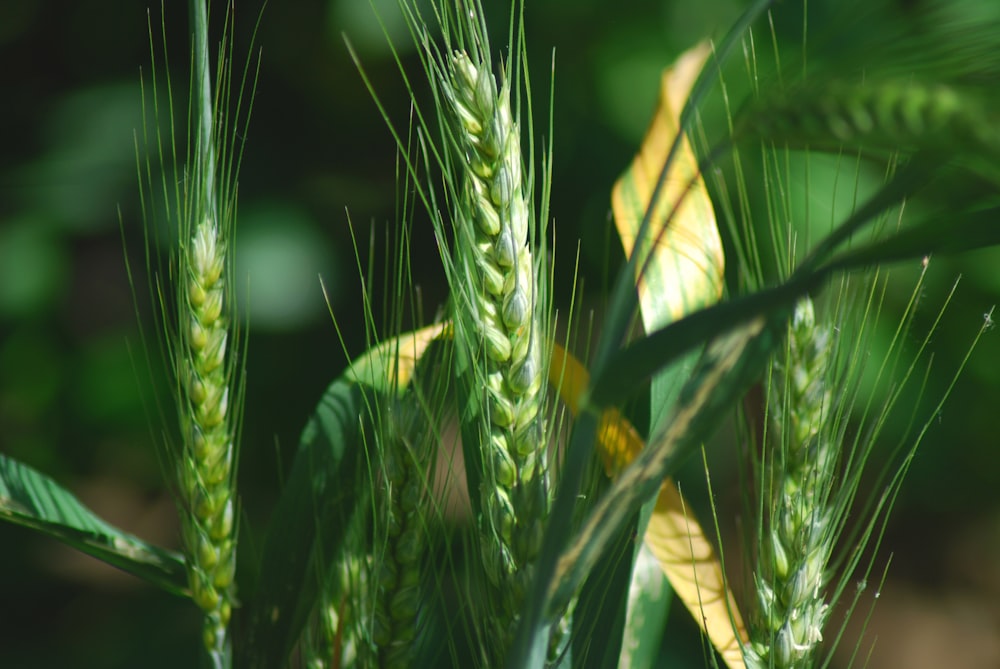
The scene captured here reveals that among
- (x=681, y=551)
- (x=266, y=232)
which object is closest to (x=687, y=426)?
(x=681, y=551)

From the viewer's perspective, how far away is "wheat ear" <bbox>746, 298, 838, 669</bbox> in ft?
0.84

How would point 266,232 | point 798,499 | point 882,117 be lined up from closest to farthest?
point 882,117, point 798,499, point 266,232

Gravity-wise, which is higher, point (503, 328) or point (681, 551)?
point (503, 328)

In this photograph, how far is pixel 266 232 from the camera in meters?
0.67

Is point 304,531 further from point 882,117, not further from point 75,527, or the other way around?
point 882,117

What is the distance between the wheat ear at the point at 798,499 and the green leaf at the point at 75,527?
0.64ft

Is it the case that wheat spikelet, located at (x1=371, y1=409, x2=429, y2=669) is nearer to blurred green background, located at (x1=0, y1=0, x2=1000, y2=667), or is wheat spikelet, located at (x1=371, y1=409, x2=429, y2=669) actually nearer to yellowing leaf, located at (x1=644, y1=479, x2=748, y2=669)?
yellowing leaf, located at (x1=644, y1=479, x2=748, y2=669)

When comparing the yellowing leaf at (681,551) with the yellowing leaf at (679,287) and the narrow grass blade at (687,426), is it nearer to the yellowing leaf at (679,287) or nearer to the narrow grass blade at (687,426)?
the yellowing leaf at (679,287)

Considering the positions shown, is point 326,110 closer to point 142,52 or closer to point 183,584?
point 142,52

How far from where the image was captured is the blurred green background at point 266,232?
65cm

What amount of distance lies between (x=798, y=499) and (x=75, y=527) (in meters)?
0.24

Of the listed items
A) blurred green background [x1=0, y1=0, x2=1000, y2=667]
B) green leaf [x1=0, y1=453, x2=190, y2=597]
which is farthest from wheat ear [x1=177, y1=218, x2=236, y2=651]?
blurred green background [x1=0, y1=0, x2=1000, y2=667]

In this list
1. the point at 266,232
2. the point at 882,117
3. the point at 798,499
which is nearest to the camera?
the point at 882,117

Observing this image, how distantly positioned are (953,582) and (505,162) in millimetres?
841
